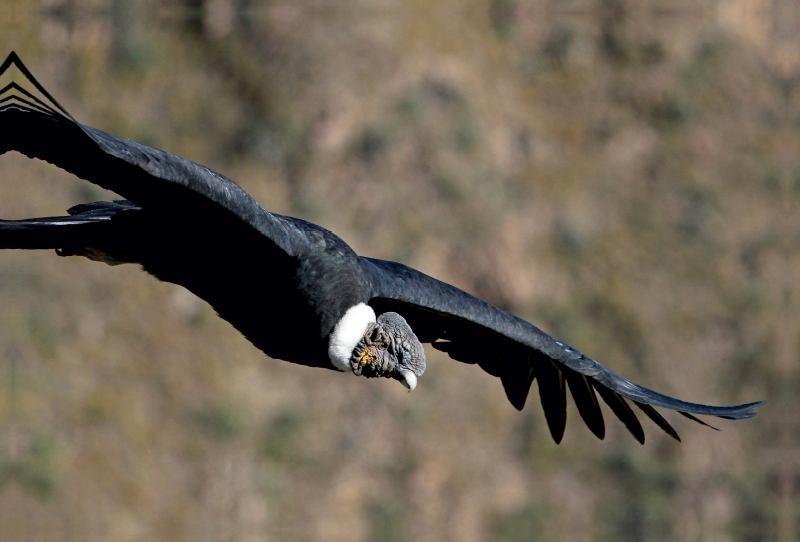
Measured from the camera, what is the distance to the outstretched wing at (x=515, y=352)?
8.59 meters

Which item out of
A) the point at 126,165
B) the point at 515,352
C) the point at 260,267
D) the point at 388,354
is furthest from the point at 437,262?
the point at 126,165

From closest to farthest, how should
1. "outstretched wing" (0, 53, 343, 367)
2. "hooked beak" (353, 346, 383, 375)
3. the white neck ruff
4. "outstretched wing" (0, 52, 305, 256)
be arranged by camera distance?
"outstretched wing" (0, 52, 305, 256), "outstretched wing" (0, 53, 343, 367), the white neck ruff, "hooked beak" (353, 346, 383, 375)

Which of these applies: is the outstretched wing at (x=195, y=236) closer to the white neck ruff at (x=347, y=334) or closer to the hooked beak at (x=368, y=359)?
the white neck ruff at (x=347, y=334)

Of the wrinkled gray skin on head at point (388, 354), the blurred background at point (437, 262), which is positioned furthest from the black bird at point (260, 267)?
the blurred background at point (437, 262)

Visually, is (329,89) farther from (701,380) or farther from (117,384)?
(701,380)

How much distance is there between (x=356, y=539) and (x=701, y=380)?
8.31 metres

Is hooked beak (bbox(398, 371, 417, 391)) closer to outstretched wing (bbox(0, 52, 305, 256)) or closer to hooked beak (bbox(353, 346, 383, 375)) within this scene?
hooked beak (bbox(353, 346, 383, 375))

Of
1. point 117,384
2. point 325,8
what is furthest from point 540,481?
point 325,8

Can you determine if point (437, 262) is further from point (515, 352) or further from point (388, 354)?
point (388, 354)

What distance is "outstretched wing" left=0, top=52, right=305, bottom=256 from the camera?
6242 millimetres

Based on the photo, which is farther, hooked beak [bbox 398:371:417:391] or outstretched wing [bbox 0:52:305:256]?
hooked beak [bbox 398:371:417:391]

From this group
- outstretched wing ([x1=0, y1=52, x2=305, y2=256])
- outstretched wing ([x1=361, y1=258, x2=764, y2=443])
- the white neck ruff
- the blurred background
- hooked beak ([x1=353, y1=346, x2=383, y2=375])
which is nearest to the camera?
outstretched wing ([x1=0, y1=52, x2=305, y2=256])

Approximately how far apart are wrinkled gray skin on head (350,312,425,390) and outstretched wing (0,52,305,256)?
1.14 metres

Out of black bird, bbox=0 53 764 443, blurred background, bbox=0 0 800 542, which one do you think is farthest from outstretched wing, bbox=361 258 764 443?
blurred background, bbox=0 0 800 542
